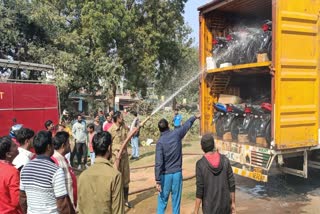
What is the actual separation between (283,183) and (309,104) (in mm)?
2250

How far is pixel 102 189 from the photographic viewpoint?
2623mm

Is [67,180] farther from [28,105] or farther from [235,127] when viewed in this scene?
[28,105]

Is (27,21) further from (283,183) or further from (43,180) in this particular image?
(43,180)

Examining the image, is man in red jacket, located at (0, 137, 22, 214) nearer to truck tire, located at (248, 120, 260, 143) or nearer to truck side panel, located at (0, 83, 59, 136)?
truck tire, located at (248, 120, 260, 143)

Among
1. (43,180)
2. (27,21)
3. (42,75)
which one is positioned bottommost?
(43,180)

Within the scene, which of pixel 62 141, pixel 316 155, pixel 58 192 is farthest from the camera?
pixel 316 155

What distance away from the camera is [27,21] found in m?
15.4

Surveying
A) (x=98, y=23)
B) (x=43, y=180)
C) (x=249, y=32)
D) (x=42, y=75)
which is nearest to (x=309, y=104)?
(x=249, y=32)

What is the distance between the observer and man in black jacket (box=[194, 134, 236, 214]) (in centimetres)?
352

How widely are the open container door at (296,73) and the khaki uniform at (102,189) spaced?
11.9 feet

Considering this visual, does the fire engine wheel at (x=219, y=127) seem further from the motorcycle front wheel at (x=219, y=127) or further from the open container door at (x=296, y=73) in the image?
the open container door at (x=296, y=73)

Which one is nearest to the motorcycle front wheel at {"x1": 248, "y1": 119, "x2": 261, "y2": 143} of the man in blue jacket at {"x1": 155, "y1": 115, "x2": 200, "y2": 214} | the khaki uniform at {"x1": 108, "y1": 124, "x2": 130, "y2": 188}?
the man in blue jacket at {"x1": 155, "y1": 115, "x2": 200, "y2": 214}

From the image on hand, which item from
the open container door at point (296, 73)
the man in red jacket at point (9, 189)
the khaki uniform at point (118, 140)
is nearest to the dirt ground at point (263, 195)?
the khaki uniform at point (118, 140)

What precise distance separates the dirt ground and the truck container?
125 inches
